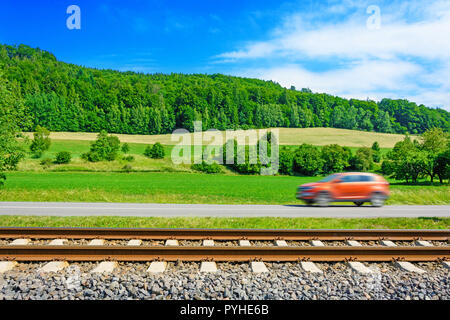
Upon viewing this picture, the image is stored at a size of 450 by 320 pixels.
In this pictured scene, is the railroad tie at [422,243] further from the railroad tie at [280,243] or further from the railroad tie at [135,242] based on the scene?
the railroad tie at [135,242]

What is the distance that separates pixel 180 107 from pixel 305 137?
45.8 m

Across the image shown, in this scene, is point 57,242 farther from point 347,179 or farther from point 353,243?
point 347,179

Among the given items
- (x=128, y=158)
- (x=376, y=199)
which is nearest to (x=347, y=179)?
(x=376, y=199)

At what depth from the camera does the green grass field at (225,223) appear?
1143 centimetres

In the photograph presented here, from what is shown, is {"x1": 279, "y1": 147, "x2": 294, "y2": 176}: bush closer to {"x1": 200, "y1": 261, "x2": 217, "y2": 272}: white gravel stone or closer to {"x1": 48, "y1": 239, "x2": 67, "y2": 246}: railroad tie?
{"x1": 48, "y1": 239, "x2": 67, "y2": 246}: railroad tie

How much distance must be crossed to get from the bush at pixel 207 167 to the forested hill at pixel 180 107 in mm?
48636

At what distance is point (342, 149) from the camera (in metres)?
68.8

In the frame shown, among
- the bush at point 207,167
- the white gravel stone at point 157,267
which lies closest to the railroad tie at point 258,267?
the white gravel stone at point 157,267

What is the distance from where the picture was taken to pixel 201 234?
9.34 metres

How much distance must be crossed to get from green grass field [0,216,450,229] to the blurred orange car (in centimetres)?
358

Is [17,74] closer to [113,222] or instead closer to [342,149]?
[342,149]

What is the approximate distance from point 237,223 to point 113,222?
15.7 ft
